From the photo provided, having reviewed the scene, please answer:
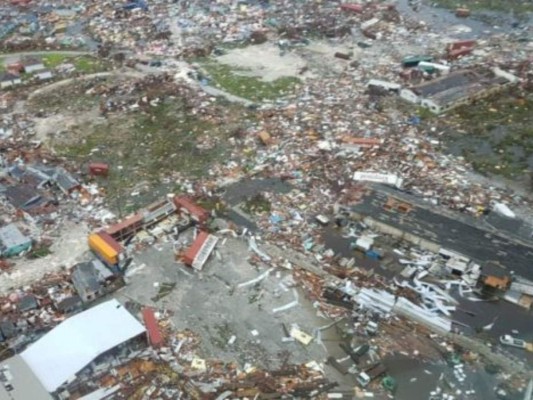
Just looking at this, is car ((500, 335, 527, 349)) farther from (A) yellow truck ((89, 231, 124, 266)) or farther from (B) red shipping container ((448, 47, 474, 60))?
(B) red shipping container ((448, 47, 474, 60))

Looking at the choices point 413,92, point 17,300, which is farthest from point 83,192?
point 413,92

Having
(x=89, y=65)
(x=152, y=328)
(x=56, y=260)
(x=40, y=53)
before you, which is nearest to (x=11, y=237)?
(x=56, y=260)

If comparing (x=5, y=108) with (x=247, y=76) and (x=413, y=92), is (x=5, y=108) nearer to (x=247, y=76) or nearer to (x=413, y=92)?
(x=247, y=76)

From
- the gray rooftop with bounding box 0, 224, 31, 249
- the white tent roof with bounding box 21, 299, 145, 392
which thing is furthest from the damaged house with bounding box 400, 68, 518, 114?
the gray rooftop with bounding box 0, 224, 31, 249

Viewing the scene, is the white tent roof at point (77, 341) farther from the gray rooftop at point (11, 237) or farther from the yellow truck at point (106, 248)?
the gray rooftop at point (11, 237)

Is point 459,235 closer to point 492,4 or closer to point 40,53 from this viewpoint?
point 492,4
